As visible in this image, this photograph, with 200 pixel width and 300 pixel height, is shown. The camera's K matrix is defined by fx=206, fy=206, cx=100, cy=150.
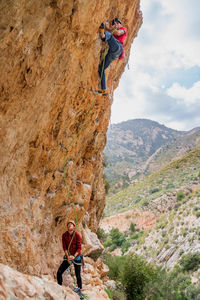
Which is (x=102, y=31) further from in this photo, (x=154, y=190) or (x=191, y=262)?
(x=154, y=190)

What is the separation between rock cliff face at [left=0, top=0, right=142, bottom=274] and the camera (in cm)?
415

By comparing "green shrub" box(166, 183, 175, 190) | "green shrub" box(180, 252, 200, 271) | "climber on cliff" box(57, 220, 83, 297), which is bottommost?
"green shrub" box(180, 252, 200, 271)

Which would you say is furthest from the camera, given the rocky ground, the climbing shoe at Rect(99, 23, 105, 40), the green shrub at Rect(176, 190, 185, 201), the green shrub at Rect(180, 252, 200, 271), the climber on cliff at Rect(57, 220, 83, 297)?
the green shrub at Rect(176, 190, 185, 201)

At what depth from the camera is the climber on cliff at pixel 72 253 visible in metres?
5.36

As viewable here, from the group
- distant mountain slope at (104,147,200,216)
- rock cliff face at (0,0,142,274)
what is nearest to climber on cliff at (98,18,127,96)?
rock cliff face at (0,0,142,274)

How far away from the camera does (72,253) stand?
5.55m

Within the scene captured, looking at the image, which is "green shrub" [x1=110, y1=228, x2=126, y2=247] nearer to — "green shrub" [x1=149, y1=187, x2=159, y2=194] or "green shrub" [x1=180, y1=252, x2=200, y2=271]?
"green shrub" [x1=149, y1=187, x2=159, y2=194]

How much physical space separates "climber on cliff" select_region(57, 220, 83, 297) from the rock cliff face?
774 millimetres

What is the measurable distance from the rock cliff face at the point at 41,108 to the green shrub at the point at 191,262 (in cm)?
1935

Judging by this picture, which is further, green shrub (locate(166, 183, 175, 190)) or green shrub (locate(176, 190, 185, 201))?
green shrub (locate(166, 183, 175, 190))

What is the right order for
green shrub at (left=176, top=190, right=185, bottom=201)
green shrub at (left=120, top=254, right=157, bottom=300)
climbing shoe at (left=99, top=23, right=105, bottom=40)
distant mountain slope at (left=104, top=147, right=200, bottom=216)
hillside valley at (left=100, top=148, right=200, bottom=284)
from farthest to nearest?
distant mountain slope at (left=104, top=147, right=200, bottom=216) → green shrub at (left=176, top=190, right=185, bottom=201) → hillside valley at (left=100, top=148, right=200, bottom=284) → green shrub at (left=120, top=254, right=157, bottom=300) → climbing shoe at (left=99, top=23, right=105, bottom=40)

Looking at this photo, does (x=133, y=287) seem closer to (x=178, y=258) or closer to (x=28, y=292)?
(x=178, y=258)

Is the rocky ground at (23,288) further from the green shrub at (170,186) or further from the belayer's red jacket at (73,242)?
the green shrub at (170,186)

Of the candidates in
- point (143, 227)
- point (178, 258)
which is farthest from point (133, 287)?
point (143, 227)
